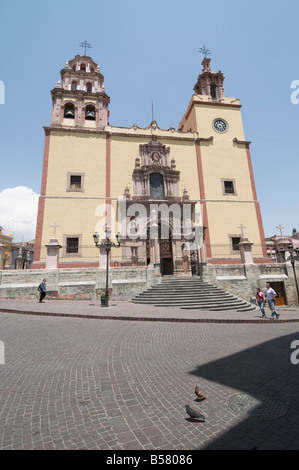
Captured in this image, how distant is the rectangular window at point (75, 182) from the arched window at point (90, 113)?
6358mm

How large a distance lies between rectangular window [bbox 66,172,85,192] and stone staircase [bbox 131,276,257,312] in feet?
36.8

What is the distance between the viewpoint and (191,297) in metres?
12.4

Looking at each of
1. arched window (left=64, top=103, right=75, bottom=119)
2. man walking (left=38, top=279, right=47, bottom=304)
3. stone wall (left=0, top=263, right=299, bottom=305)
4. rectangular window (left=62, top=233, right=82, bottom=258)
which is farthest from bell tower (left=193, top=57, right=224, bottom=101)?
man walking (left=38, top=279, right=47, bottom=304)

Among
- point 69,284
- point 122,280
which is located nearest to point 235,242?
point 122,280

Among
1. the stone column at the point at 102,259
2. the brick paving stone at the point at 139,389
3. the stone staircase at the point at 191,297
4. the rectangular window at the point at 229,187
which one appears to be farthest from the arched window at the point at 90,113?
the brick paving stone at the point at 139,389

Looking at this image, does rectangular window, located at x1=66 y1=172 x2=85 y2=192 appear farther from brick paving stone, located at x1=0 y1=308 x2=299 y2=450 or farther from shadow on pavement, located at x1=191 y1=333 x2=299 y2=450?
shadow on pavement, located at x1=191 y1=333 x2=299 y2=450

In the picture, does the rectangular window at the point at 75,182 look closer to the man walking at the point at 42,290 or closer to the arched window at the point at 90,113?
the arched window at the point at 90,113

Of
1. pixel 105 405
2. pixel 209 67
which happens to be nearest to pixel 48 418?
pixel 105 405

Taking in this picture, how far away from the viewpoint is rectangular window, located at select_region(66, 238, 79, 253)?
17.9m

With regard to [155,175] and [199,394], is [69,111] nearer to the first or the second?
[155,175]

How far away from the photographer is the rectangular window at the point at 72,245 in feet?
58.7
